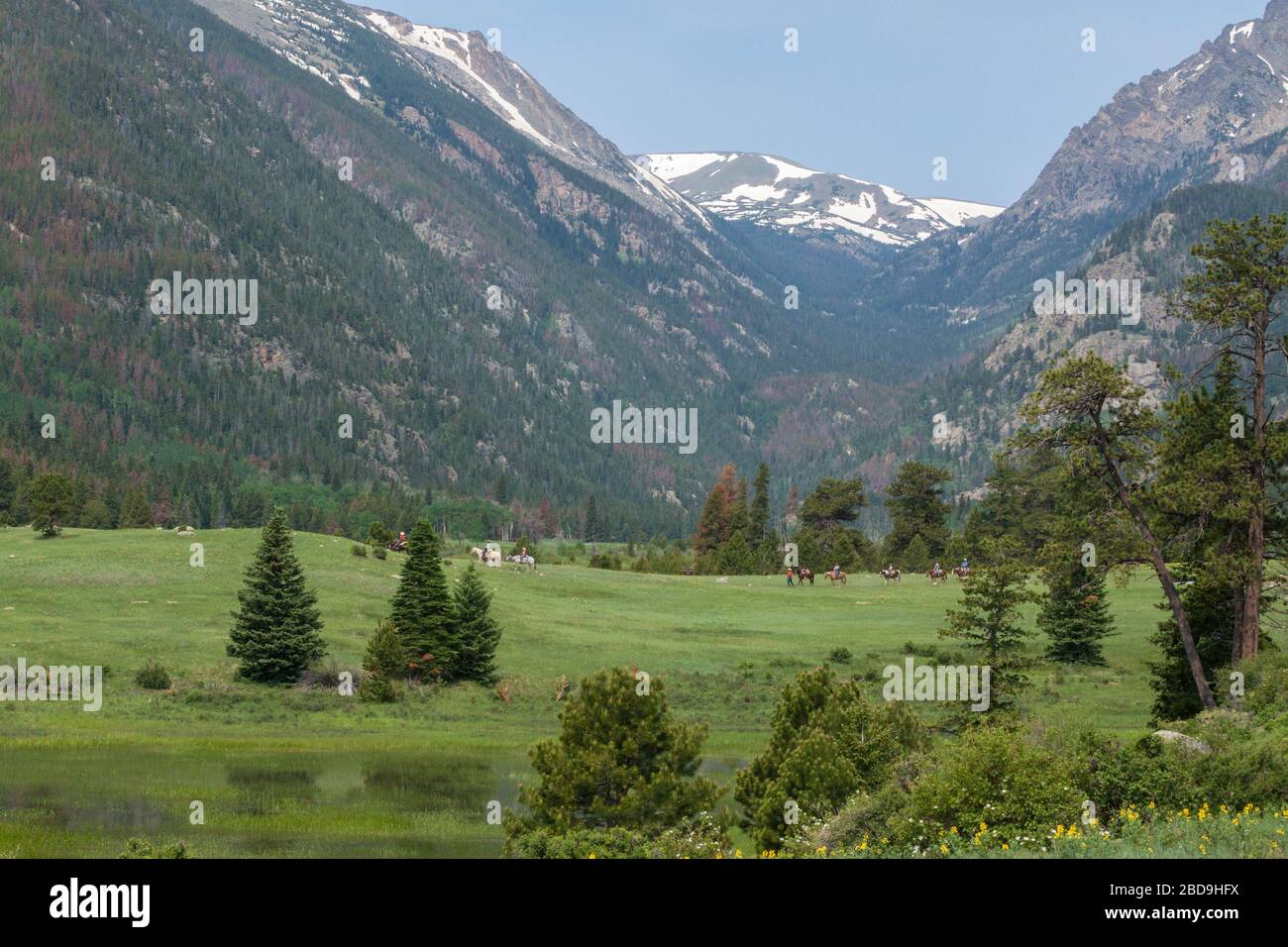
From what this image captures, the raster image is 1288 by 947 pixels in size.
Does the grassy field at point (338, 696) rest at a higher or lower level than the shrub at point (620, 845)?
lower

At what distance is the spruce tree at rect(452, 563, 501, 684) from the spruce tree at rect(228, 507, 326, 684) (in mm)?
6647

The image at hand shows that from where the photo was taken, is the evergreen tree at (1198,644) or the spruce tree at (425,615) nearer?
the evergreen tree at (1198,644)

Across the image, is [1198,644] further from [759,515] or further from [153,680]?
[759,515]

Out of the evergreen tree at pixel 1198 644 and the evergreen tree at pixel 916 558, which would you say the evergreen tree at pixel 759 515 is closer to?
the evergreen tree at pixel 916 558

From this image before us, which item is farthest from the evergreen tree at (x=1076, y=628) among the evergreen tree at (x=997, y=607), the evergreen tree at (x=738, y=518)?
the evergreen tree at (x=738, y=518)

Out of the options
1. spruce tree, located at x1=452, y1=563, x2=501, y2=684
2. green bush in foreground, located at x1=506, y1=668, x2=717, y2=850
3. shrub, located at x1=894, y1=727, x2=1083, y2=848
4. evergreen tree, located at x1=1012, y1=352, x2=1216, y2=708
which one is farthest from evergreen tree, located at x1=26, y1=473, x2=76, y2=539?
shrub, located at x1=894, y1=727, x2=1083, y2=848

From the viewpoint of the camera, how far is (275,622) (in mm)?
54625

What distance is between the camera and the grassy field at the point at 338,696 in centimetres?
3369

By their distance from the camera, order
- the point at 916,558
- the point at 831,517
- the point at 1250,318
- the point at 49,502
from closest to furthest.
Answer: the point at 1250,318
the point at 49,502
the point at 916,558
the point at 831,517

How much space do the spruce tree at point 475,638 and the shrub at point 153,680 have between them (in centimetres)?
1330

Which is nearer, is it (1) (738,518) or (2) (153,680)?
(2) (153,680)

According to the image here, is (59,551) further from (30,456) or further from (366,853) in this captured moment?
(30,456)

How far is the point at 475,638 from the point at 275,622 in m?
9.43
